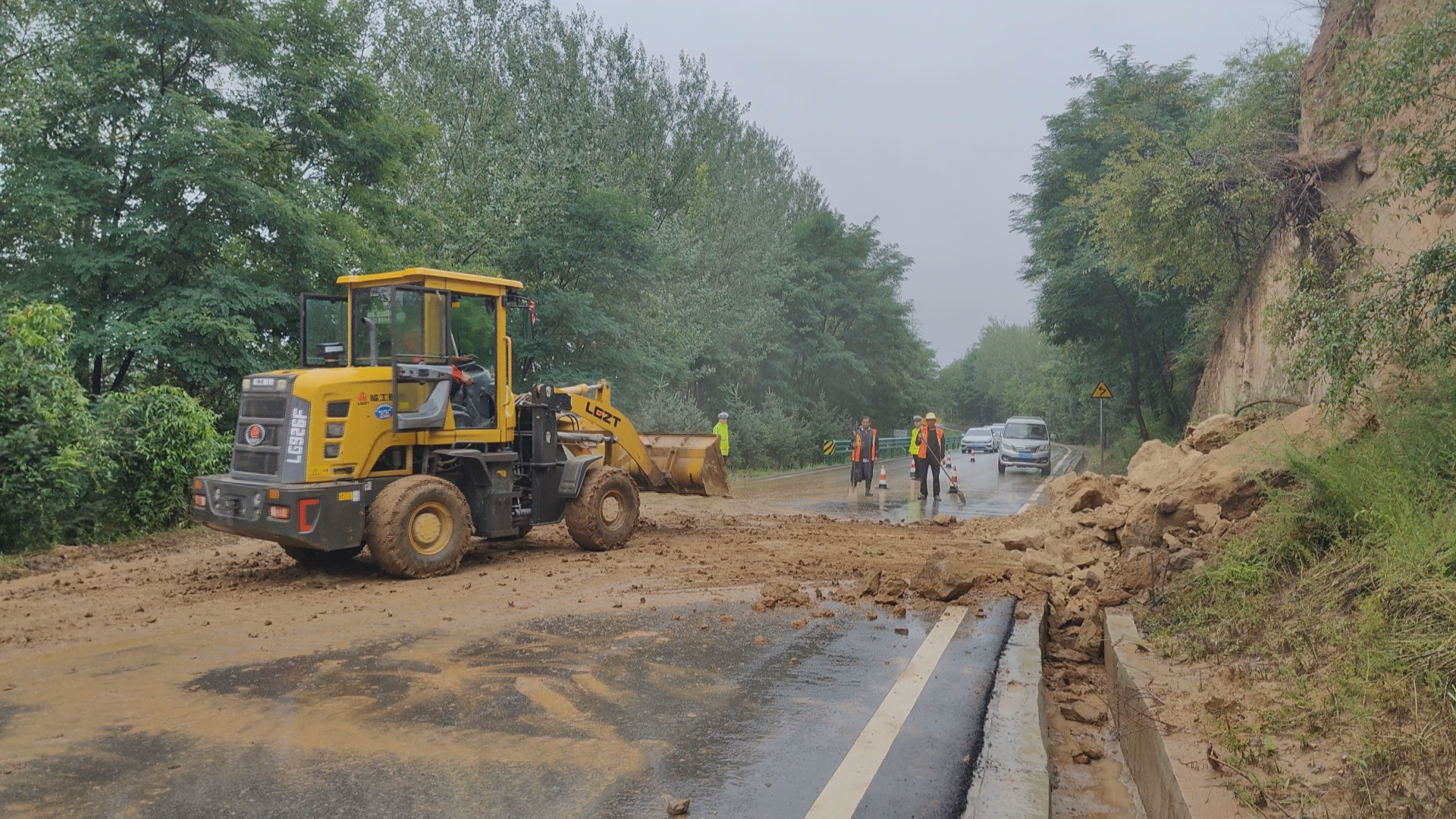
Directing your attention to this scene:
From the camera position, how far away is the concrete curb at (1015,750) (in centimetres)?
400

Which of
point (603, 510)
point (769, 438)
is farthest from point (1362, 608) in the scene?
point (769, 438)

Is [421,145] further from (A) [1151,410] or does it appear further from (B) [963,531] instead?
(A) [1151,410]

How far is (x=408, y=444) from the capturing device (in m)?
9.65

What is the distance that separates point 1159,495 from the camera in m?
8.79

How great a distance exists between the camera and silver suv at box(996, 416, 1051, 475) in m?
31.0

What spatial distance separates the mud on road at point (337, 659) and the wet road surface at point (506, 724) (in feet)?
0.07

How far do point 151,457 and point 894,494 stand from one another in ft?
49.0

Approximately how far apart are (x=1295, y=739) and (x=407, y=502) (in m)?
7.37

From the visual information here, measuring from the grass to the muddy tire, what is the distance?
7.75 m

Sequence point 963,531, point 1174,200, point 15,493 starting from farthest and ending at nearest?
point 1174,200
point 963,531
point 15,493

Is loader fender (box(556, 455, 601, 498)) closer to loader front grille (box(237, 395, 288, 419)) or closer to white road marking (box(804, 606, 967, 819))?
loader front grille (box(237, 395, 288, 419))

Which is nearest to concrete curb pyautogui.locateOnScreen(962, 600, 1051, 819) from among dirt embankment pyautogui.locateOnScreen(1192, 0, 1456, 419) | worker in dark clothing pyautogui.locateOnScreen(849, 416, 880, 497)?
dirt embankment pyautogui.locateOnScreen(1192, 0, 1456, 419)

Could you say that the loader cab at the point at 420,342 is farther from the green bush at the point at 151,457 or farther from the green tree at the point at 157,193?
the green tree at the point at 157,193

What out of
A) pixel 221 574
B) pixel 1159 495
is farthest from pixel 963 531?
pixel 221 574
